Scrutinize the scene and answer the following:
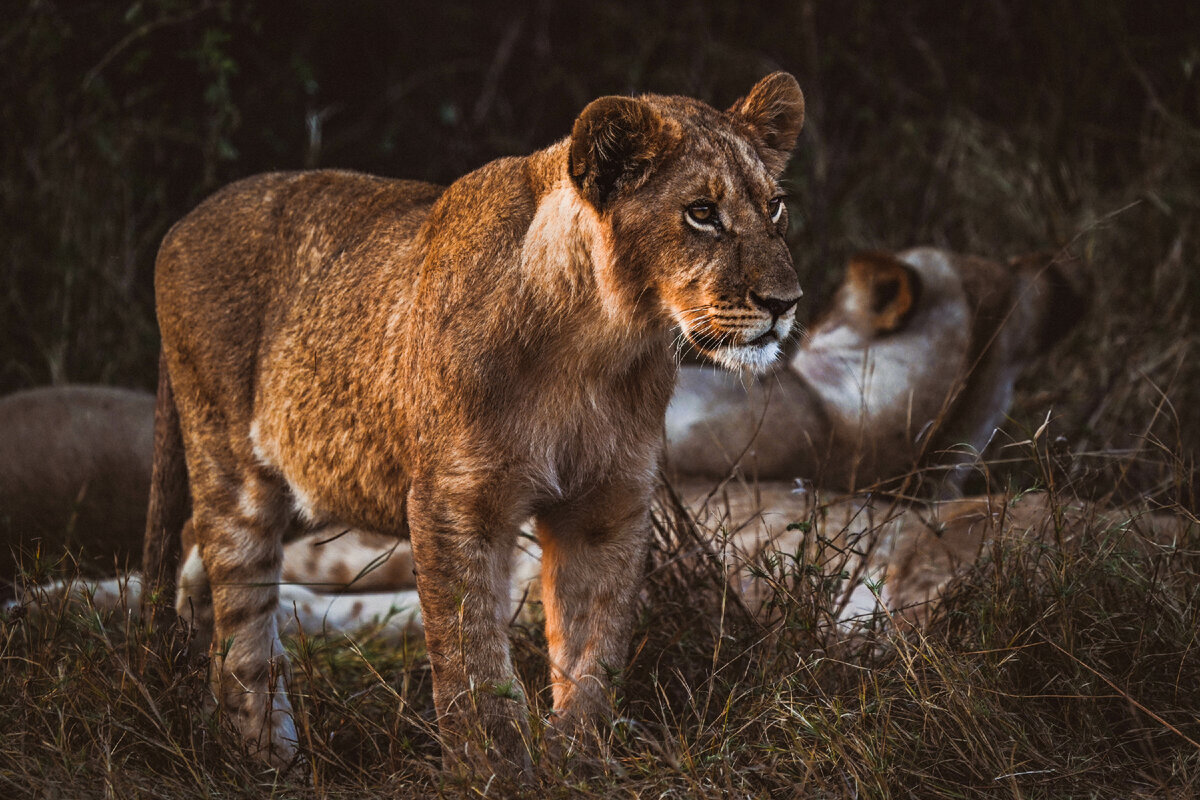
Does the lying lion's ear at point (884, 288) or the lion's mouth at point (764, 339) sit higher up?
the lion's mouth at point (764, 339)

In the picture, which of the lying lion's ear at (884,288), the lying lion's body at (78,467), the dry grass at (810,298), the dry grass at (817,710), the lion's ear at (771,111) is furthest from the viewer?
the lying lion's ear at (884,288)

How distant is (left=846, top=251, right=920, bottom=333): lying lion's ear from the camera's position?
4992 millimetres

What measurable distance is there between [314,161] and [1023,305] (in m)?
3.65

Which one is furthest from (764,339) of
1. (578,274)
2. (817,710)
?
(817,710)

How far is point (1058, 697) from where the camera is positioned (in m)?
2.87

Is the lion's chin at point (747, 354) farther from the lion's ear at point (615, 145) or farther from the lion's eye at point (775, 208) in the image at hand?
the lion's ear at point (615, 145)

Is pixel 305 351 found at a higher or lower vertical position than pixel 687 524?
higher

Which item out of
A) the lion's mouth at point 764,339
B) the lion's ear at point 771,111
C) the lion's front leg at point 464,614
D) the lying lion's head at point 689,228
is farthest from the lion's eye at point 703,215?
the lion's front leg at point 464,614

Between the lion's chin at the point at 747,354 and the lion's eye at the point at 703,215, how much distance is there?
0.87 feet

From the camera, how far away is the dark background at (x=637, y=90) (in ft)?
19.7

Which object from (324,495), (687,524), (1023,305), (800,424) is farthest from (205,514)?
(1023,305)

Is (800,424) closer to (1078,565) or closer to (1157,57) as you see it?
(1078,565)

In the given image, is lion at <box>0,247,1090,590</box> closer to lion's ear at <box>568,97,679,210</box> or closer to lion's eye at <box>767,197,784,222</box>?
lion's eye at <box>767,197,784,222</box>

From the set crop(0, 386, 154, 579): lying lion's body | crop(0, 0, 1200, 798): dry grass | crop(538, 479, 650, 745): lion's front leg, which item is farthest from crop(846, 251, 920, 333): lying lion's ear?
crop(0, 386, 154, 579): lying lion's body
